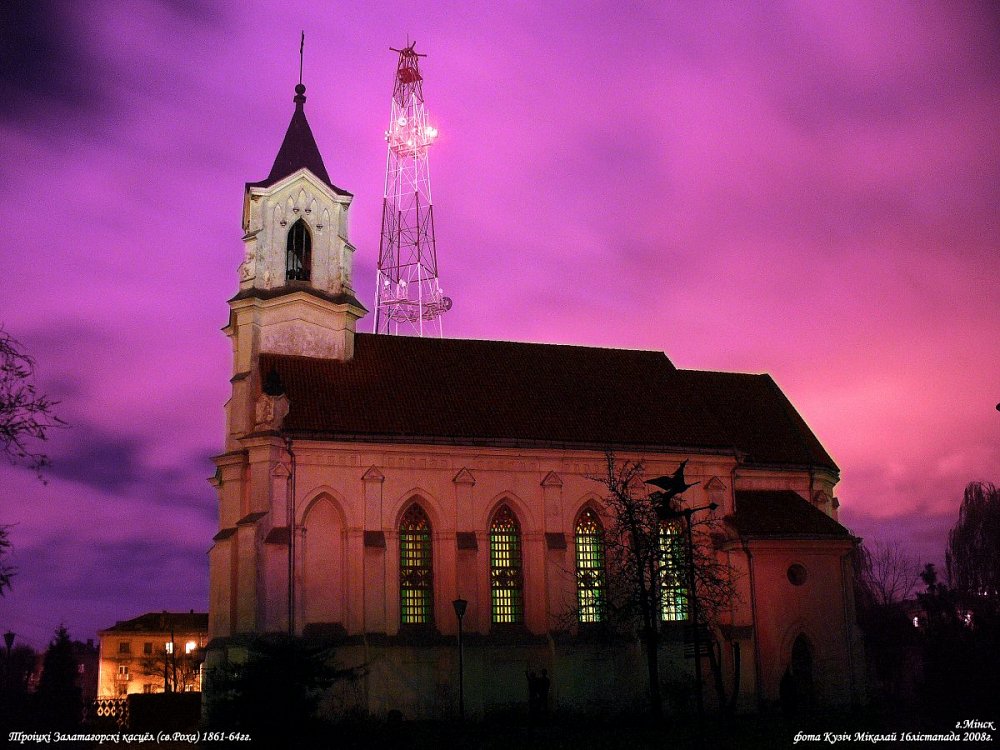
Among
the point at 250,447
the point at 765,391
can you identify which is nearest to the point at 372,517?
the point at 250,447

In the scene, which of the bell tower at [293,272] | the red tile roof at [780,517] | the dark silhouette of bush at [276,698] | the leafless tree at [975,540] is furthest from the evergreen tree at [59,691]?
the leafless tree at [975,540]

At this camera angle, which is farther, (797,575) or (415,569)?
(797,575)

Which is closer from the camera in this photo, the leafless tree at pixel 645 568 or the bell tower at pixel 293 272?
the leafless tree at pixel 645 568

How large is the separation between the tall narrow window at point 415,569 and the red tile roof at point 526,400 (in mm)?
3310

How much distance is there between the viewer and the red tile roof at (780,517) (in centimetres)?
4444

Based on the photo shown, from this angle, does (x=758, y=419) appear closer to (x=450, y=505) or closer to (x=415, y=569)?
(x=450, y=505)

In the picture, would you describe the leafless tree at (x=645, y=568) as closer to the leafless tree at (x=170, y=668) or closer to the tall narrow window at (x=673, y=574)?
the tall narrow window at (x=673, y=574)

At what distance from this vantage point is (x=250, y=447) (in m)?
40.5

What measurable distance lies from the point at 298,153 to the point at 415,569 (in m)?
19.8

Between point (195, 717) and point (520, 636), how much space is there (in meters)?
13.6

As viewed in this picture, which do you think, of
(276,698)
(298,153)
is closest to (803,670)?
(276,698)

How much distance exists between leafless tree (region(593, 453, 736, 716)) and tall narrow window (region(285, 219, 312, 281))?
15546 mm

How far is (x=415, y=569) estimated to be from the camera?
41.4 meters

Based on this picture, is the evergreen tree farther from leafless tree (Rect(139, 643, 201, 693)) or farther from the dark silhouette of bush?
leafless tree (Rect(139, 643, 201, 693))
